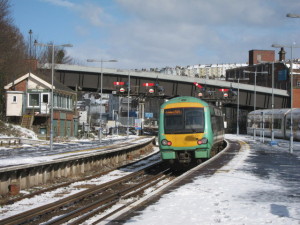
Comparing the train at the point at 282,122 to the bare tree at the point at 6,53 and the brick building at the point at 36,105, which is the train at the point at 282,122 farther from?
the bare tree at the point at 6,53

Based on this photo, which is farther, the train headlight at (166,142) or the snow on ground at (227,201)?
the train headlight at (166,142)

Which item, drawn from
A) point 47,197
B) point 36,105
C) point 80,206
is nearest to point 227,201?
Result: point 80,206

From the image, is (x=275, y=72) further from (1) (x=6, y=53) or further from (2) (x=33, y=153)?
(2) (x=33, y=153)

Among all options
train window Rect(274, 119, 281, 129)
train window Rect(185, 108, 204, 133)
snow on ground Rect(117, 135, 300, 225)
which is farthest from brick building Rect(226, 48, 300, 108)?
snow on ground Rect(117, 135, 300, 225)

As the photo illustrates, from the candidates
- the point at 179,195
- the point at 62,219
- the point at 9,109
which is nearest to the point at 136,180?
the point at 179,195

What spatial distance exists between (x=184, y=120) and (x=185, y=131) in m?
0.57

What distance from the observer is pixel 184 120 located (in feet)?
71.7

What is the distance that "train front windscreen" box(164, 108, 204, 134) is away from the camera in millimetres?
21641

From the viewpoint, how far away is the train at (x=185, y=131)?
2144 cm

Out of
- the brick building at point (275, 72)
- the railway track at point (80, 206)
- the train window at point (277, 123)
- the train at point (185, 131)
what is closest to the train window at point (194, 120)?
the train at point (185, 131)

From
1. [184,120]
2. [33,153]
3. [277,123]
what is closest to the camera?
[184,120]

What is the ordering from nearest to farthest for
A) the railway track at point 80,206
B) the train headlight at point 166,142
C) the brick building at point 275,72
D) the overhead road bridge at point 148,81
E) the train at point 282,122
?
the railway track at point 80,206, the train headlight at point 166,142, the train at point 282,122, the overhead road bridge at point 148,81, the brick building at point 275,72

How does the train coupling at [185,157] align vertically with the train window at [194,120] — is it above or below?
below

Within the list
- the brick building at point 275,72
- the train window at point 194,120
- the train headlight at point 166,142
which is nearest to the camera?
the train headlight at point 166,142
